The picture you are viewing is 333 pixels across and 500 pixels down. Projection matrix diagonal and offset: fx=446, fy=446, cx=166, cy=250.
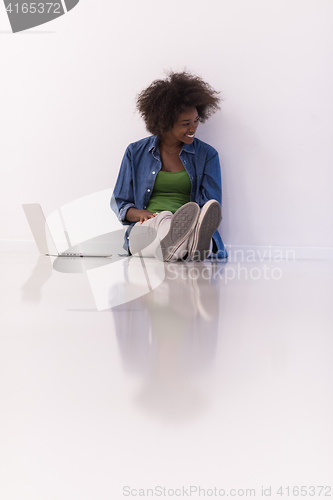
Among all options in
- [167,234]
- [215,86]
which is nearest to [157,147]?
[215,86]

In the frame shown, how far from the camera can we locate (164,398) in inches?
22.0

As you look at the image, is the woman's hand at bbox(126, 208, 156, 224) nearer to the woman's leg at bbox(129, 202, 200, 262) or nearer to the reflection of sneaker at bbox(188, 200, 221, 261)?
the woman's leg at bbox(129, 202, 200, 262)

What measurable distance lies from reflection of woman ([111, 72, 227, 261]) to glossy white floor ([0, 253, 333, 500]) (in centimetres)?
125

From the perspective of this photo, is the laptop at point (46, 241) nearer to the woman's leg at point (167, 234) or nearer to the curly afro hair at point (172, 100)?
the woman's leg at point (167, 234)

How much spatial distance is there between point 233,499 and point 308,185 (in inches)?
94.5

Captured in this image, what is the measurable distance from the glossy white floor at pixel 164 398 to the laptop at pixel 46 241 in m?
1.65

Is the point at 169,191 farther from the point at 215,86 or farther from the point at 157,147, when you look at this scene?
the point at 215,86

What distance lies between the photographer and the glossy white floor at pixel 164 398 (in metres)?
0.41

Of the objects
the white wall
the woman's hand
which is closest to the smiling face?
the white wall

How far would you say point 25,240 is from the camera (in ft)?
9.69

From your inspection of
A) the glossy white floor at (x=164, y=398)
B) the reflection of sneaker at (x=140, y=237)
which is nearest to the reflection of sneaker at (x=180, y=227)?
the reflection of sneaker at (x=140, y=237)

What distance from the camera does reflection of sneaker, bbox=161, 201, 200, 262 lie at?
1.98 metres

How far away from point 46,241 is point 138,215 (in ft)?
2.61

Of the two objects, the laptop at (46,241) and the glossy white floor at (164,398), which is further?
the laptop at (46,241)
